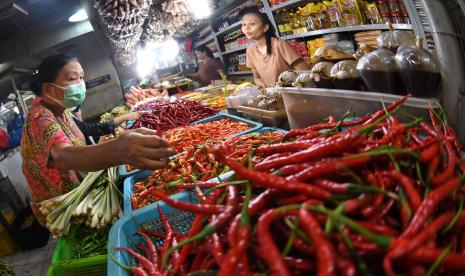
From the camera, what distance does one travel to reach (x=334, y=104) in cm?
241

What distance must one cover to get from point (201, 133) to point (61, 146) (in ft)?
5.04

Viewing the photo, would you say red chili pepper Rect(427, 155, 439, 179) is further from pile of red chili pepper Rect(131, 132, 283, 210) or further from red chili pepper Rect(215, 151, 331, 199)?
pile of red chili pepper Rect(131, 132, 283, 210)

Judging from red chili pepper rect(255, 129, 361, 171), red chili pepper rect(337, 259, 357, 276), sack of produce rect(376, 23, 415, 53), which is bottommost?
red chili pepper rect(337, 259, 357, 276)

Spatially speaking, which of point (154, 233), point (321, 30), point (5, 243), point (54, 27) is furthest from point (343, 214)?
point (54, 27)

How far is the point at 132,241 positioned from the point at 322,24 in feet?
15.7

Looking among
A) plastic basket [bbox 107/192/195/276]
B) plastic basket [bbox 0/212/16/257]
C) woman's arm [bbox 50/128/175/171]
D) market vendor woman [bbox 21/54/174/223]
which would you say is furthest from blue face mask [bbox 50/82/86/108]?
plastic basket [bbox 0/212/16/257]

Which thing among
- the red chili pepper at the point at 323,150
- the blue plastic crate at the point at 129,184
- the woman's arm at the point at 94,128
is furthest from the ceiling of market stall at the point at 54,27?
the red chili pepper at the point at 323,150

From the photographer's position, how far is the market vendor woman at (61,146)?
207cm

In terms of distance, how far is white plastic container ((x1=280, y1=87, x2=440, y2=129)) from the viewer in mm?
1798

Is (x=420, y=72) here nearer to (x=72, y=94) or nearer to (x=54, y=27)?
(x=72, y=94)

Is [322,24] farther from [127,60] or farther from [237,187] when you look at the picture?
[127,60]

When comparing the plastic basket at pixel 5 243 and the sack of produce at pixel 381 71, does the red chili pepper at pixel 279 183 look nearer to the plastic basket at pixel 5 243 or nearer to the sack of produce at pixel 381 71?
the sack of produce at pixel 381 71

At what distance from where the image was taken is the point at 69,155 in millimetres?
2465

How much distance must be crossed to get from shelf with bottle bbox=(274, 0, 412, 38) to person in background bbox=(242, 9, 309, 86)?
672 mm
